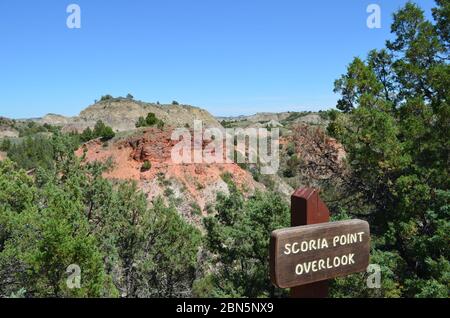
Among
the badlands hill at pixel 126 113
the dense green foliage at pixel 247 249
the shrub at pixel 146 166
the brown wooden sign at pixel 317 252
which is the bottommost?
the dense green foliage at pixel 247 249

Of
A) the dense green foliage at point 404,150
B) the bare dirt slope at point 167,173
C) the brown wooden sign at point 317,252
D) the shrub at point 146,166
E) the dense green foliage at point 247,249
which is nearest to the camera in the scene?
the brown wooden sign at point 317,252

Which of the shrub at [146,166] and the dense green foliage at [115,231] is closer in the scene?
the dense green foliage at [115,231]

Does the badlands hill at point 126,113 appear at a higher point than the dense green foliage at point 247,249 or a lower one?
higher

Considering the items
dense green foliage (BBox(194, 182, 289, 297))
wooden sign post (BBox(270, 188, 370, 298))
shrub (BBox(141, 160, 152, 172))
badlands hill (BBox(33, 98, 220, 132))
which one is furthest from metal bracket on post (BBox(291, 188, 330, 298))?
badlands hill (BBox(33, 98, 220, 132))

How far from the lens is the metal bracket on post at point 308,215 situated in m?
3.21

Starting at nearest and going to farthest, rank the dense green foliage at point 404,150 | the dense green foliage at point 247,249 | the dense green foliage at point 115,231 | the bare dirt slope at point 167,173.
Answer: the dense green foliage at point 404,150, the dense green foliage at point 115,231, the dense green foliage at point 247,249, the bare dirt slope at point 167,173

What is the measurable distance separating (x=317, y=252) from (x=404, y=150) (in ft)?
29.1

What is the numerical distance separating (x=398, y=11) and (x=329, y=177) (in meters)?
5.57

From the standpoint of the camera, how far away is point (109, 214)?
14867 mm

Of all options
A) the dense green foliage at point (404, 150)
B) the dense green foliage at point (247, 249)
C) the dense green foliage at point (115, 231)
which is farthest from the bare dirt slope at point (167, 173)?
the dense green foliage at point (404, 150)

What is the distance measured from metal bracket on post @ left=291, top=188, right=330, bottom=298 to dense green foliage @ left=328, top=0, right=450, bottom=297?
21.5 ft

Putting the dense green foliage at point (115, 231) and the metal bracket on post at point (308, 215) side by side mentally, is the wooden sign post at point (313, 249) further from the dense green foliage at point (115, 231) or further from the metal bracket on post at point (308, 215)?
the dense green foliage at point (115, 231)

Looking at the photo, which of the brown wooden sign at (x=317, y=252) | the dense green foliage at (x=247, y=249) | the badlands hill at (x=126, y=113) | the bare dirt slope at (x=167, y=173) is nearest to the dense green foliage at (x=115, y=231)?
the dense green foliage at (x=247, y=249)

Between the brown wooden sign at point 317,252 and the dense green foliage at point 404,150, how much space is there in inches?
248
